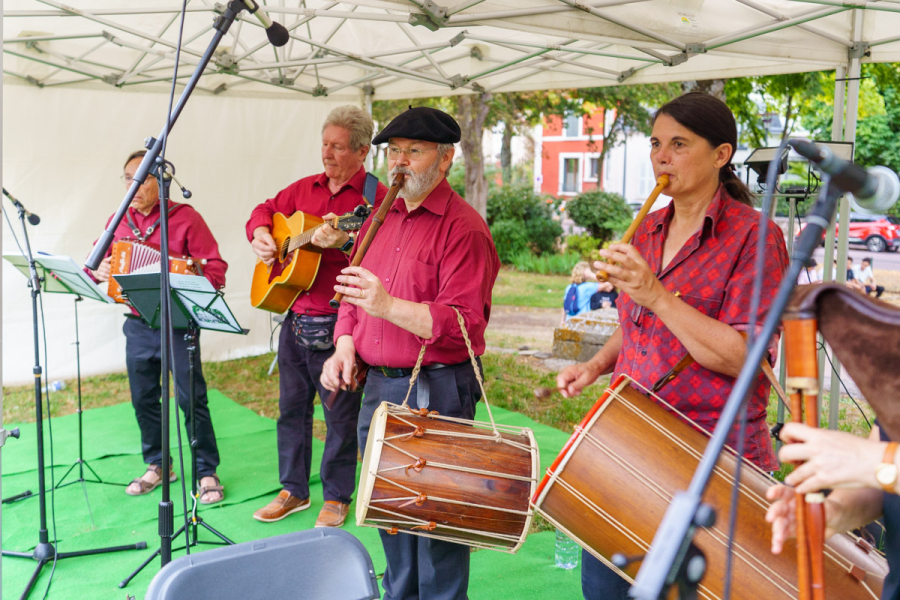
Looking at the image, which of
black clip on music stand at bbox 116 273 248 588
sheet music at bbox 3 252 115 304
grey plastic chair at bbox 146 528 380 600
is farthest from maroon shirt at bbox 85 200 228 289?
grey plastic chair at bbox 146 528 380 600

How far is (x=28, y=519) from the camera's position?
396 cm

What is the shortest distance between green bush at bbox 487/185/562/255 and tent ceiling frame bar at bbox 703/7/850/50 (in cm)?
1262

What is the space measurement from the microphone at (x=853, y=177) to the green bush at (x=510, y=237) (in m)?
15.3

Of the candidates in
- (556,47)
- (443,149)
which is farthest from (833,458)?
(556,47)

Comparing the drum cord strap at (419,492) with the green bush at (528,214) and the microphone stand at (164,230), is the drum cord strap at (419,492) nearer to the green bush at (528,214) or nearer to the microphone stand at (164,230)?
the microphone stand at (164,230)

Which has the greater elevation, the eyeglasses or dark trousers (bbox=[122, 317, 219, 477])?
the eyeglasses

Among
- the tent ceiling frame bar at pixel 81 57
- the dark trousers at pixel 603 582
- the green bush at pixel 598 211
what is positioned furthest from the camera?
the green bush at pixel 598 211

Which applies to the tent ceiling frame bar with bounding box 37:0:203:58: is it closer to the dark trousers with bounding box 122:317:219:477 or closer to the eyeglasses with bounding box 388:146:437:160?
the dark trousers with bounding box 122:317:219:477

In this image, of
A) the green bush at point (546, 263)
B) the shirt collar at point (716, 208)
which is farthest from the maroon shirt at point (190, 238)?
the green bush at point (546, 263)

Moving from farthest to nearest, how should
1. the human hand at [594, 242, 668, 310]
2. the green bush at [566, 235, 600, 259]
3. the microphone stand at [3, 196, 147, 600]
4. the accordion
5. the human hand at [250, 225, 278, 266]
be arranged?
the green bush at [566, 235, 600, 259]
the accordion
the human hand at [250, 225, 278, 266]
the microphone stand at [3, 196, 147, 600]
the human hand at [594, 242, 668, 310]

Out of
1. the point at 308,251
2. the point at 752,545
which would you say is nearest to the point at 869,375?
the point at 752,545

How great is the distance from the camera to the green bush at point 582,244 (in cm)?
1611

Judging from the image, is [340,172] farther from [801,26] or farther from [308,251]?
[801,26]

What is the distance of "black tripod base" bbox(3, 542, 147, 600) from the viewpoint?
127 inches
